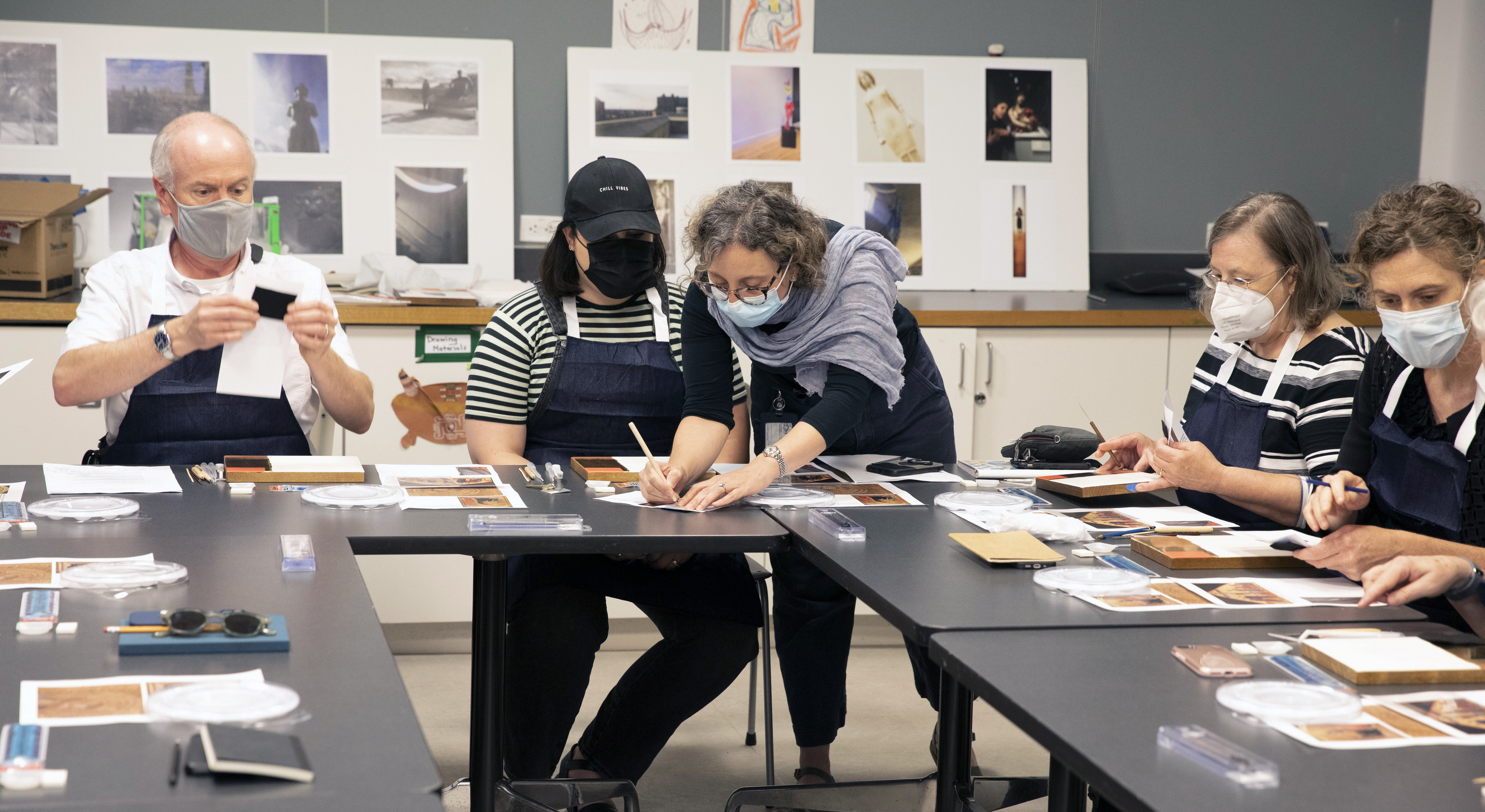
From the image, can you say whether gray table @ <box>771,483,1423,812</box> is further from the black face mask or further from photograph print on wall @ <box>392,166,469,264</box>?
photograph print on wall @ <box>392,166,469,264</box>

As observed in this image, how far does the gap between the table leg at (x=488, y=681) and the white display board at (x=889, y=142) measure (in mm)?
2090

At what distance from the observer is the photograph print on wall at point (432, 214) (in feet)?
13.1

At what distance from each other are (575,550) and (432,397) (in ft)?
5.86

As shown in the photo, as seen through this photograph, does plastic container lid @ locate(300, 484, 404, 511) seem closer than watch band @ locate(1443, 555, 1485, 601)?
No

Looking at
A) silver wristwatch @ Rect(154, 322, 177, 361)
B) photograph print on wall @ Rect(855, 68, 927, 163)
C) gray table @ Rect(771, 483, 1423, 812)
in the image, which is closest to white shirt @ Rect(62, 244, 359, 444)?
silver wristwatch @ Rect(154, 322, 177, 361)

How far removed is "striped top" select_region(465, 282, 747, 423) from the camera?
267 centimetres

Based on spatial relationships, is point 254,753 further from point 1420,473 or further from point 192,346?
point 1420,473

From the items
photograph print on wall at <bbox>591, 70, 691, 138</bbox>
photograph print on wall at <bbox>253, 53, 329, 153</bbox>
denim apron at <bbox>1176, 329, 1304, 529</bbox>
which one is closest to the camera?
denim apron at <bbox>1176, 329, 1304, 529</bbox>

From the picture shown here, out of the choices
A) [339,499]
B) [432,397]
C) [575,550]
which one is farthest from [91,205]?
[575,550]

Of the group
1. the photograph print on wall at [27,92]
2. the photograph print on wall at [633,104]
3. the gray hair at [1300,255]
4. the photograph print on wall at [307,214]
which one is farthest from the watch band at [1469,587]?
the photograph print on wall at [27,92]

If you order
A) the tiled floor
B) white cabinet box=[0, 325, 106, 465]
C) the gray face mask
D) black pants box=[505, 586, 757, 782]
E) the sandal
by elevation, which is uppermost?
the gray face mask

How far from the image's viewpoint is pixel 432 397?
3.57 meters

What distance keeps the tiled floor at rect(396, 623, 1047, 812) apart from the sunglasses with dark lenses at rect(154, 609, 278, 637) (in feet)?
4.30

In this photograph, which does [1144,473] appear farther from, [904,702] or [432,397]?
[432,397]
